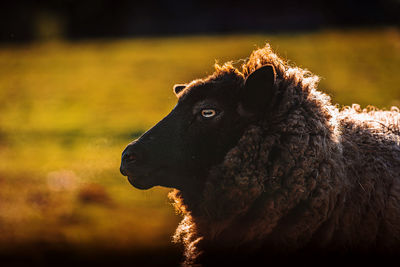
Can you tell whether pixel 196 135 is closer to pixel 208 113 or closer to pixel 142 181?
pixel 208 113

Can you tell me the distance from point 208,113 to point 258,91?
0.44 m

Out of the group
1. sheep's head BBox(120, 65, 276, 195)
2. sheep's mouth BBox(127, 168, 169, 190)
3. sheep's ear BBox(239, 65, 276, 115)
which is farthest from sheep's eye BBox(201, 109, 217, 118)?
sheep's mouth BBox(127, 168, 169, 190)

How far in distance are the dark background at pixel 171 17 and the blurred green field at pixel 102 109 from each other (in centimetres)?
302

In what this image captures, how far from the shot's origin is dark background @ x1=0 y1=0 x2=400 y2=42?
49844 millimetres

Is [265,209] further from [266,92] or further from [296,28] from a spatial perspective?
[296,28]

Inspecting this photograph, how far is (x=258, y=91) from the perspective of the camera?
3133 millimetres

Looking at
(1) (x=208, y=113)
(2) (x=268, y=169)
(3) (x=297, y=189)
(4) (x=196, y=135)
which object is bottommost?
(3) (x=297, y=189)

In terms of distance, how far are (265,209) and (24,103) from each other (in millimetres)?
28136

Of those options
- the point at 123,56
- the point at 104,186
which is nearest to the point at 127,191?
the point at 104,186

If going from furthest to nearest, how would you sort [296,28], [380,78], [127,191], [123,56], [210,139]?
[296,28]
[123,56]
[380,78]
[127,191]
[210,139]

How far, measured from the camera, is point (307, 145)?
312 cm

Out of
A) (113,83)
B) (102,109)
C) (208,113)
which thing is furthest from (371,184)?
(113,83)

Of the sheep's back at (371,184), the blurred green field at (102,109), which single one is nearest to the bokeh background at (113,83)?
the blurred green field at (102,109)

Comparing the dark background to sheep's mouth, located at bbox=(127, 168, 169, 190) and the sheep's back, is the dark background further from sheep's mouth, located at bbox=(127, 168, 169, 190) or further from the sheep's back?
sheep's mouth, located at bbox=(127, 168, 169, 190)
